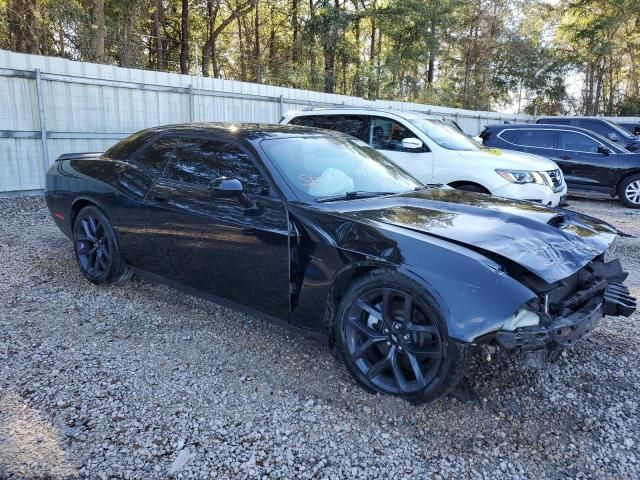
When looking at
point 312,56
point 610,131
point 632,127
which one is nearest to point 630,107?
point 632,127

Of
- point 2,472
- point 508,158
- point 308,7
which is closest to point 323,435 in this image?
point 2,472

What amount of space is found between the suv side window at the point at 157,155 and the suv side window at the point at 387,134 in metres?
4.02

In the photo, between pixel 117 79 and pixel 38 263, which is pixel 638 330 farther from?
pixel 117 79

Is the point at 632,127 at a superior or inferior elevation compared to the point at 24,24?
inferior

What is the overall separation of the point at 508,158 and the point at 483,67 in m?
31.8

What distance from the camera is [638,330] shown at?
374 centimetres

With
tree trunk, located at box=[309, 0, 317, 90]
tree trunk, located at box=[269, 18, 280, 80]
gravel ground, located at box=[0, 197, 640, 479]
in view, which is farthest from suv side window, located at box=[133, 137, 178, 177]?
tree trunk, located at box=[269, 18, 280, 80]

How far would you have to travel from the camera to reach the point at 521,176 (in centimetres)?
681

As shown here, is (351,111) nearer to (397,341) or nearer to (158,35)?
(397,341)

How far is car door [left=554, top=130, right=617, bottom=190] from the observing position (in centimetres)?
1004

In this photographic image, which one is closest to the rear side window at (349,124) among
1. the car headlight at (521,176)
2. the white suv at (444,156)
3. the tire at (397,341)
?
the white suv at (444,156)

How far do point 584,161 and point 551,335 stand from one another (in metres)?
9.20

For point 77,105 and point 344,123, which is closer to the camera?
point 344,123

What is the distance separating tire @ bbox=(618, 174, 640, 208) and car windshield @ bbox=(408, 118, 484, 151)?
430 centimetres
